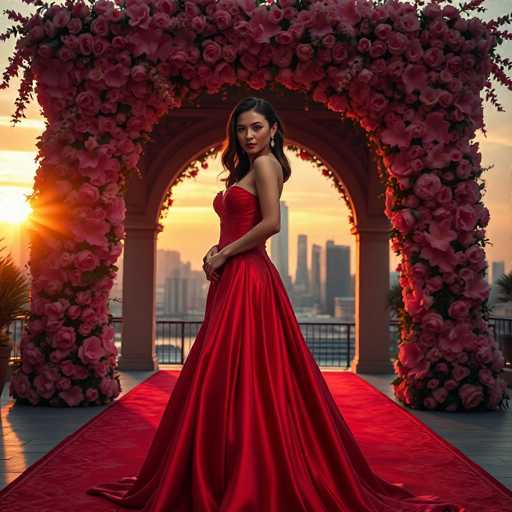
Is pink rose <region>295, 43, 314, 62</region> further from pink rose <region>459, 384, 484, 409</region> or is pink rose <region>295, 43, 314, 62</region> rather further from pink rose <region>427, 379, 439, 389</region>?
pink rose <region>459, 384, 484, 409</region>

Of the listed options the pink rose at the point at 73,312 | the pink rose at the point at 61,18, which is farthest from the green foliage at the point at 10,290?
the pink rose at the point at 61,18

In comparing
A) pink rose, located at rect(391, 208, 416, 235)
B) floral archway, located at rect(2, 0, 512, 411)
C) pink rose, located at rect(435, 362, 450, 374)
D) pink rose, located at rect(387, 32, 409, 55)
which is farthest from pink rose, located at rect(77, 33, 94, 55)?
pink rose, located at rect(435, 362, 450, 374)

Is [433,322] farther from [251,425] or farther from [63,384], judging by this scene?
[251,425]

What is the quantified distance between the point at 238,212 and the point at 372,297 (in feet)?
23.1

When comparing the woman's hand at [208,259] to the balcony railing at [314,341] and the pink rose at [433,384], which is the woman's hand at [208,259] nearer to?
the pink rose at [433,384]

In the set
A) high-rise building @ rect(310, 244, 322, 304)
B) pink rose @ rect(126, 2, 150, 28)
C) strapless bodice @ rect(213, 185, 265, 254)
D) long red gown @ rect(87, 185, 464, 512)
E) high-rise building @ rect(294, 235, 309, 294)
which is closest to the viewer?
long red gown @ rect(87, 185, 464, 512)

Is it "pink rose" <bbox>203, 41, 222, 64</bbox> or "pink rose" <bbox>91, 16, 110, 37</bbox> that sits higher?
"pink rose" <bbox>91, 16, 110, 37</bbox>

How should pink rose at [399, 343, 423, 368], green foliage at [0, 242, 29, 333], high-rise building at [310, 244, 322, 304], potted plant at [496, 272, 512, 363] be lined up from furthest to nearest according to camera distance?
high-rise building at [310, 244, 322, 304] → potted plant at [496, 272, 512, 363] → pink rose at [399, 343, 423, 368] → green foliage at [0, 242, 29, 333]

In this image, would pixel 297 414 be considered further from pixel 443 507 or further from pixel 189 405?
pixel 443 507

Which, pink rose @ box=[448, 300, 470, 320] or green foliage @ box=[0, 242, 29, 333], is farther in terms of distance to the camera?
pink rose @ box=[448, 300, 470, 320]

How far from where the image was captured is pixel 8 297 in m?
5.81

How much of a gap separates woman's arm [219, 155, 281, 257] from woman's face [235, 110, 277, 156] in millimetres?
79

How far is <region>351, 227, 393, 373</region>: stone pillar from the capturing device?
9914 millimetres

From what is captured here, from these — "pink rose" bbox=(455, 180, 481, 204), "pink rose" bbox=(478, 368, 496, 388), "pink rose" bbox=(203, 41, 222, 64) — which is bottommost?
"pink rose" bbox=(478, 368, 496, 388)
